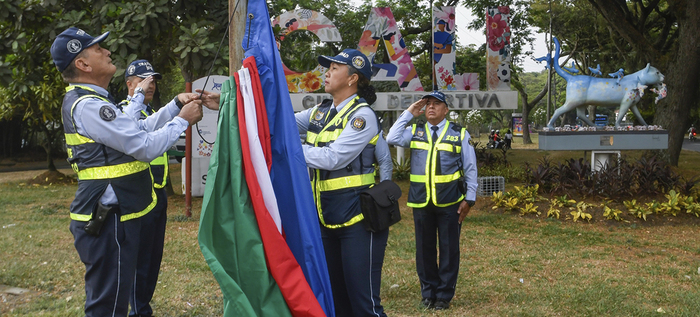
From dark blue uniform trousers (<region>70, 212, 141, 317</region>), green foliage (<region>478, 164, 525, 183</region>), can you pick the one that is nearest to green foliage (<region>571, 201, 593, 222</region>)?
green foliage (<region>478, 164, 525, 183</region>)

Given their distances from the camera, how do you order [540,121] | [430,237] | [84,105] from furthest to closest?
[540,121], [430,237], [84,105]

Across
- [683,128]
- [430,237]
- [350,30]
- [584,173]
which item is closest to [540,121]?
[350,30]

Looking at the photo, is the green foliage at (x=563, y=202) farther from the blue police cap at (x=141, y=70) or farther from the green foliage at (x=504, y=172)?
the blue police cap at (x=141, y=70)

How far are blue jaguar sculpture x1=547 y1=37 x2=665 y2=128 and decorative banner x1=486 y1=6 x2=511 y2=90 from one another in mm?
1989

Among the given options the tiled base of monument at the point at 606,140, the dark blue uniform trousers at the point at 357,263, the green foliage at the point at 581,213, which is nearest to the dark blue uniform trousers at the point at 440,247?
the dark blue uniform trousers at the point at 357,263

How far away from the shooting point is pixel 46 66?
12.2 m

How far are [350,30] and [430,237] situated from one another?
17.7 metres

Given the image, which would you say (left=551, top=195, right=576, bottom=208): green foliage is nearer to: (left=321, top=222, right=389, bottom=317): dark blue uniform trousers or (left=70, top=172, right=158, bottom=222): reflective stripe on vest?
(left=321, top=222, right=389, bottom=317): dark blue uniform trousers

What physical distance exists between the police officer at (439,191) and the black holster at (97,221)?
8.41ft

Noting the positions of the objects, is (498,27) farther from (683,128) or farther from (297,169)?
(297,169)

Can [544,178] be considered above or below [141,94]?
below

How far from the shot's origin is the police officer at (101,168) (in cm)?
315

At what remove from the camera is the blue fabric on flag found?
9.58 ft

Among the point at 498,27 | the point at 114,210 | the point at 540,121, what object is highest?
the point at 498,27
